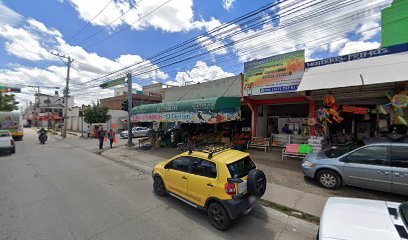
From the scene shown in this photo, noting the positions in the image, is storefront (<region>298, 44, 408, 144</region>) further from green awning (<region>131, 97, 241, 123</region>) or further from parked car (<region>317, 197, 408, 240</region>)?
parked car (<region>317, 197, 408, 240</region>)

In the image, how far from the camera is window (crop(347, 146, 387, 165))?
4895 millimetres

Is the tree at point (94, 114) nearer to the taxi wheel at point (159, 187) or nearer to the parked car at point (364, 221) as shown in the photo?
the taxi wheel at point (159, 187)

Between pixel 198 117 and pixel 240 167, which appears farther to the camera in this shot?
pixel 198 117

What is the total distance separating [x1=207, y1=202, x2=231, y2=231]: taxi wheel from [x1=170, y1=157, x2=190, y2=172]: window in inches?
44.0

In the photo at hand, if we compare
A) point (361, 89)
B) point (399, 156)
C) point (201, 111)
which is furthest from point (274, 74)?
point (399, 156)

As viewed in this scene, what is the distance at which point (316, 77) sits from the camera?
813cm

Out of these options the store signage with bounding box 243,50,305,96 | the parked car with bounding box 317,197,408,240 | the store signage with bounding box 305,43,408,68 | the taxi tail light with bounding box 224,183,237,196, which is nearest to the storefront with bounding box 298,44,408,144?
the store signage with bounding box 305,43,408,68

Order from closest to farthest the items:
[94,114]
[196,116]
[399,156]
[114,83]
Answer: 1. [399,156]
2. [196,116]
3. [114,83]
4. [94,114]

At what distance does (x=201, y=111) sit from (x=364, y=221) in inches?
307

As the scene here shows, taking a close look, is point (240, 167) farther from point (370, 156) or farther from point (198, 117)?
point (198, 117)

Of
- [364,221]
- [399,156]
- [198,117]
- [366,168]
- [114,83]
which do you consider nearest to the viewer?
[364,221]

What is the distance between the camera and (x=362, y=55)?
8008mm

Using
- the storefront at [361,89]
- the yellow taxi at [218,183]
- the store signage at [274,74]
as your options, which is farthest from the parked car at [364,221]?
the store signage at [274,74]

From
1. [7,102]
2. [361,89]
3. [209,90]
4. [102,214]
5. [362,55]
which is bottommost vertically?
[102,214]
